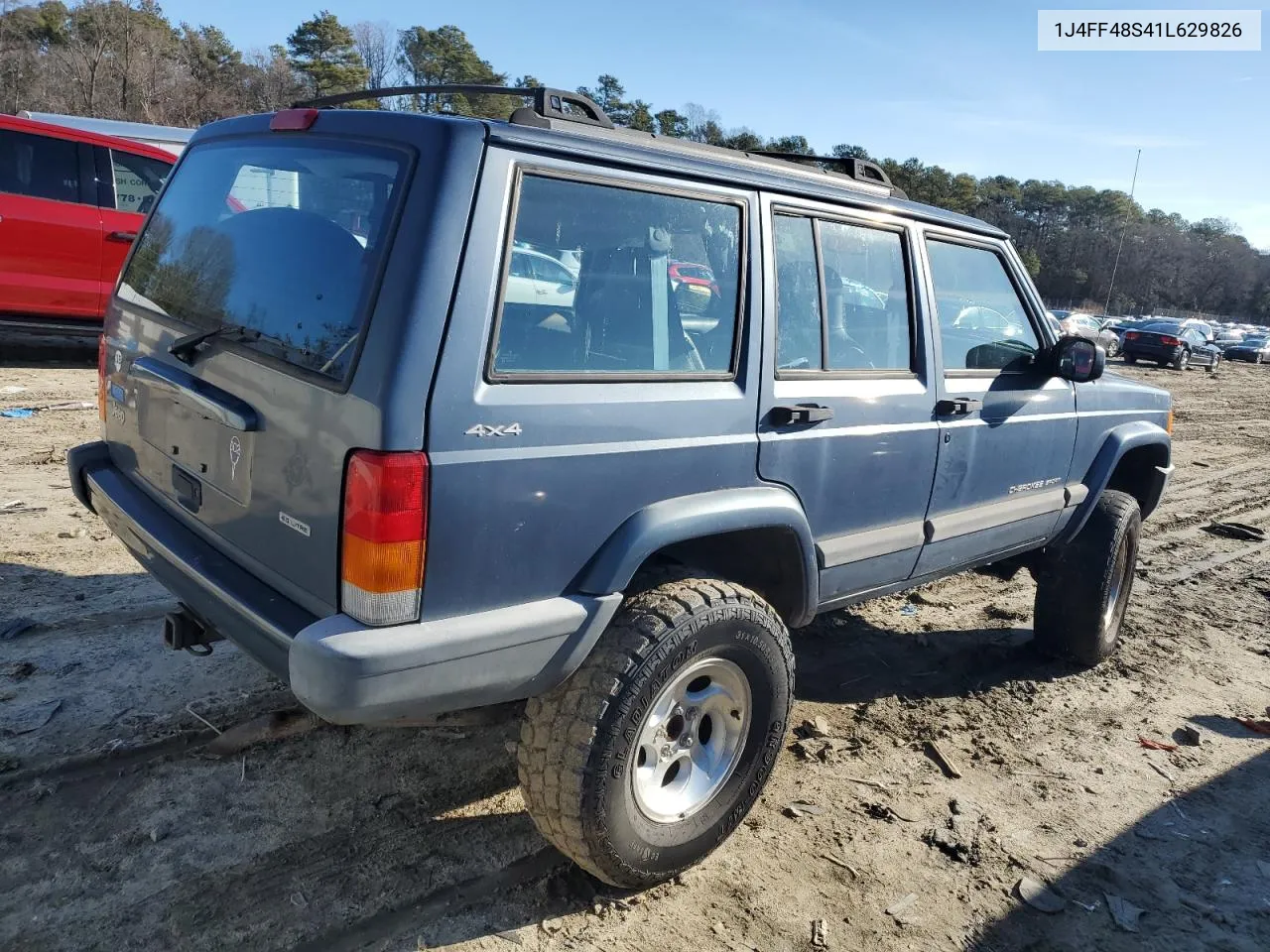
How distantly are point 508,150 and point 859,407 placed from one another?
144 centimetres

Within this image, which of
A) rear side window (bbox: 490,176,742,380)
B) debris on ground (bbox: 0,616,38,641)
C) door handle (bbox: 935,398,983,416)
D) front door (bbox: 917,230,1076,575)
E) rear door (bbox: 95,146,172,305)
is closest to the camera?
rear side window (bbox: 490,176,742,380)

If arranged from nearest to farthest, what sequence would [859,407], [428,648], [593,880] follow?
[428,648] → [593,880] → [859,407]

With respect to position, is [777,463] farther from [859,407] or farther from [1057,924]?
[1057,924]

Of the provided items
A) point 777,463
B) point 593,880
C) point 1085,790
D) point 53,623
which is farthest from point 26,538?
point 1085,790

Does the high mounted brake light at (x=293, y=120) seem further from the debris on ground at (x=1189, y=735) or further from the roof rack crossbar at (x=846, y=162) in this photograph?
the debris on ground at (x=1189, y=735)

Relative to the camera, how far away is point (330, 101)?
9.74ft

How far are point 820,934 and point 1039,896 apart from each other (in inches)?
30.9


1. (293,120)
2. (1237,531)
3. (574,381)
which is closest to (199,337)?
(293,120)

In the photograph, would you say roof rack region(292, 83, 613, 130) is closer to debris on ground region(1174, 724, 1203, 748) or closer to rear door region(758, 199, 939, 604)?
rear door region(758, 199, 939, 604)

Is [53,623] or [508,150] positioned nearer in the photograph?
[508,150]

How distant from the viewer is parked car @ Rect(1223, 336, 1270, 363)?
105 ft

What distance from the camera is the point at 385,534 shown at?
193cm

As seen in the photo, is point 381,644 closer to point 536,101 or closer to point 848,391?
point 536,101

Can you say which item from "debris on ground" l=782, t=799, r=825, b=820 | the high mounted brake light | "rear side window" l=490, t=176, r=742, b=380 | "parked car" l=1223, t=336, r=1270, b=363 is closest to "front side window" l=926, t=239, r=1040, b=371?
"rear side window" l=490, t=176, r=742, b=380
